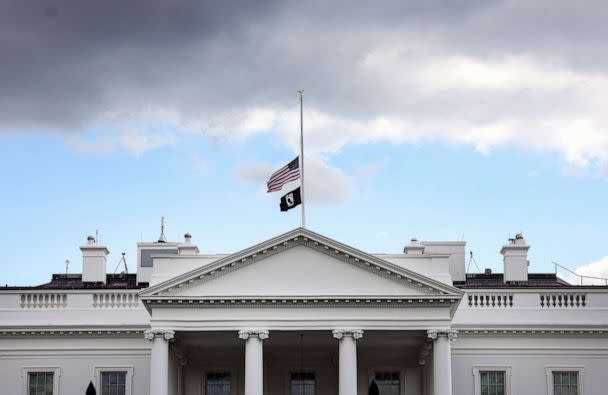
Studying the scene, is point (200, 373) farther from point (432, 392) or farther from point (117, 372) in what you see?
point (432, 392)

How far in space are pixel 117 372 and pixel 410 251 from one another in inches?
521

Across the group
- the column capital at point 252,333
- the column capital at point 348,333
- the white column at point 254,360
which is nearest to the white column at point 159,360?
the column capital at point 252,333

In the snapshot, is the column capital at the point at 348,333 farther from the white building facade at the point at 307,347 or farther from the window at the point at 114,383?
the window at the point at 114,383

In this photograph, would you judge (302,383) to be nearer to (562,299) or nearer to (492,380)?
(492,380)

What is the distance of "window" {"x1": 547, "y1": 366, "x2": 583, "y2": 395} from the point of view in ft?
172

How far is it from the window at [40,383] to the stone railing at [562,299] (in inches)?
783

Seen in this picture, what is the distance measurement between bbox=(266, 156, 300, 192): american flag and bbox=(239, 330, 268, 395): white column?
590 centimetres

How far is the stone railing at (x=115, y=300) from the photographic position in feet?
173

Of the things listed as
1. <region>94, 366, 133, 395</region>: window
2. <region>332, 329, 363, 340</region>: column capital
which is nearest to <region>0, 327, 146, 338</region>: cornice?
<region>94, 366, 133, 395</region>: window

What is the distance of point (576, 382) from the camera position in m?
52.6

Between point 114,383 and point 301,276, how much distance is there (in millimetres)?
9454

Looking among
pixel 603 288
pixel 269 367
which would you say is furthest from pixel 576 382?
pixel 269 367

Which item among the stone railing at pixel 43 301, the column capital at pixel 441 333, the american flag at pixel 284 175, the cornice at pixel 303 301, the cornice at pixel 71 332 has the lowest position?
the column capital at pixel 441 333

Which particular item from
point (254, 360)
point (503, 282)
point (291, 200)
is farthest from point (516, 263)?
point (254, 360)
